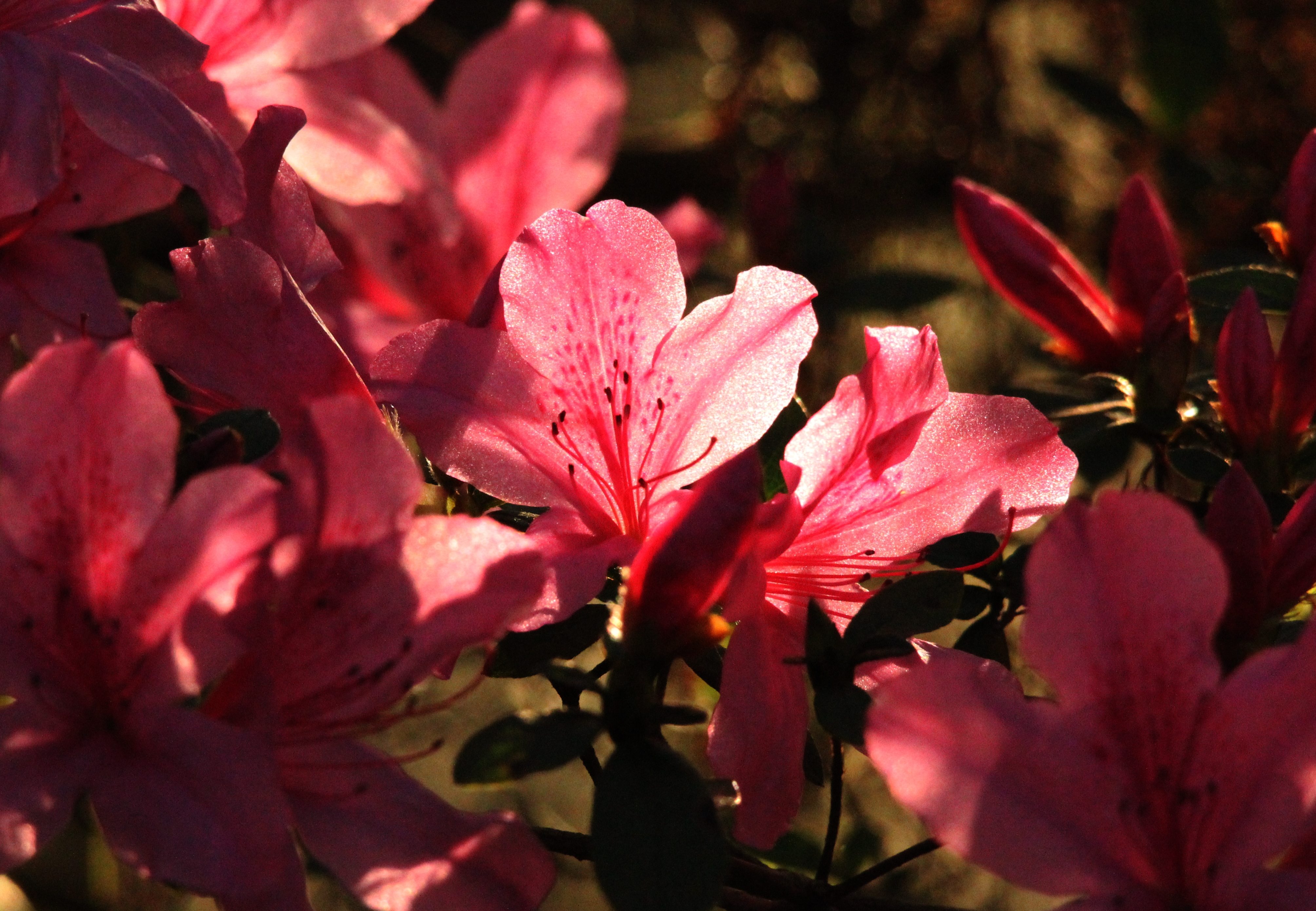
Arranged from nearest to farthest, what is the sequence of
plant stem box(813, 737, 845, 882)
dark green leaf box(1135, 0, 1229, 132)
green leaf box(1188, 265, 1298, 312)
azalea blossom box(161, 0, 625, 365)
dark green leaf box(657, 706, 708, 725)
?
dark green leaf box(657, 706, 708, 725)
plant stem box(813, 737, 845, 882)
green leaf box(1188, 265, 1298, 312)
azalea blossom box(161, 0, 625, 365)
dark green leaf box(1135, 0, 1229, 132)

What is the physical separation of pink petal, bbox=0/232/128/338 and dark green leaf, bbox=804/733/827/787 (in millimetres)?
510

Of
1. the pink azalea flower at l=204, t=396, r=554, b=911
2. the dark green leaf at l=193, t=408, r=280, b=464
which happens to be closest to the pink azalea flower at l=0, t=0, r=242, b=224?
the dark green leaf at l=193, t=408, r=280, b=464

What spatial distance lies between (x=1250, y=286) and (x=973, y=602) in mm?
362

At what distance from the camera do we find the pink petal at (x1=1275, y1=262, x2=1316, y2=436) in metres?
0.93

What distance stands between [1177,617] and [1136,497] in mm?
58

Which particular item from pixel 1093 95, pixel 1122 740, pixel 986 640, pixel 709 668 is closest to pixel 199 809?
pixel 709 668

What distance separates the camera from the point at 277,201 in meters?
0.82

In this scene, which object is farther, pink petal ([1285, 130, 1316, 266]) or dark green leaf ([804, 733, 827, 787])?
pink petal ([1285, 130, 1316, 266])

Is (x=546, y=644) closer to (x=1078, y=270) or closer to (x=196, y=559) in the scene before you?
(x=196, y=559)

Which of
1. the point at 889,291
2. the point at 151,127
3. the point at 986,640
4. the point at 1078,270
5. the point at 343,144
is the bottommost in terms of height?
the point at 889,291

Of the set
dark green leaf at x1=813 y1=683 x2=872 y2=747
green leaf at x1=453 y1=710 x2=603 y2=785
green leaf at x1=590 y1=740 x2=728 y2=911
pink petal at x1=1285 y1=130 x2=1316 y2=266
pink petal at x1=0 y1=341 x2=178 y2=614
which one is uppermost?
pink petal at x1=0 y1=341 x2=178 y2=614

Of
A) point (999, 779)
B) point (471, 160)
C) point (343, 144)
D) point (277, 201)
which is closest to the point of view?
point (999, 779)

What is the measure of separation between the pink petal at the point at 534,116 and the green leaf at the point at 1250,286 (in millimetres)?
652

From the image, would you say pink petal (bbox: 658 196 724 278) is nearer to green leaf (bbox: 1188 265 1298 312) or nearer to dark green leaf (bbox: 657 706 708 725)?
green leaf (bbox: 1188 265 1298 312)
